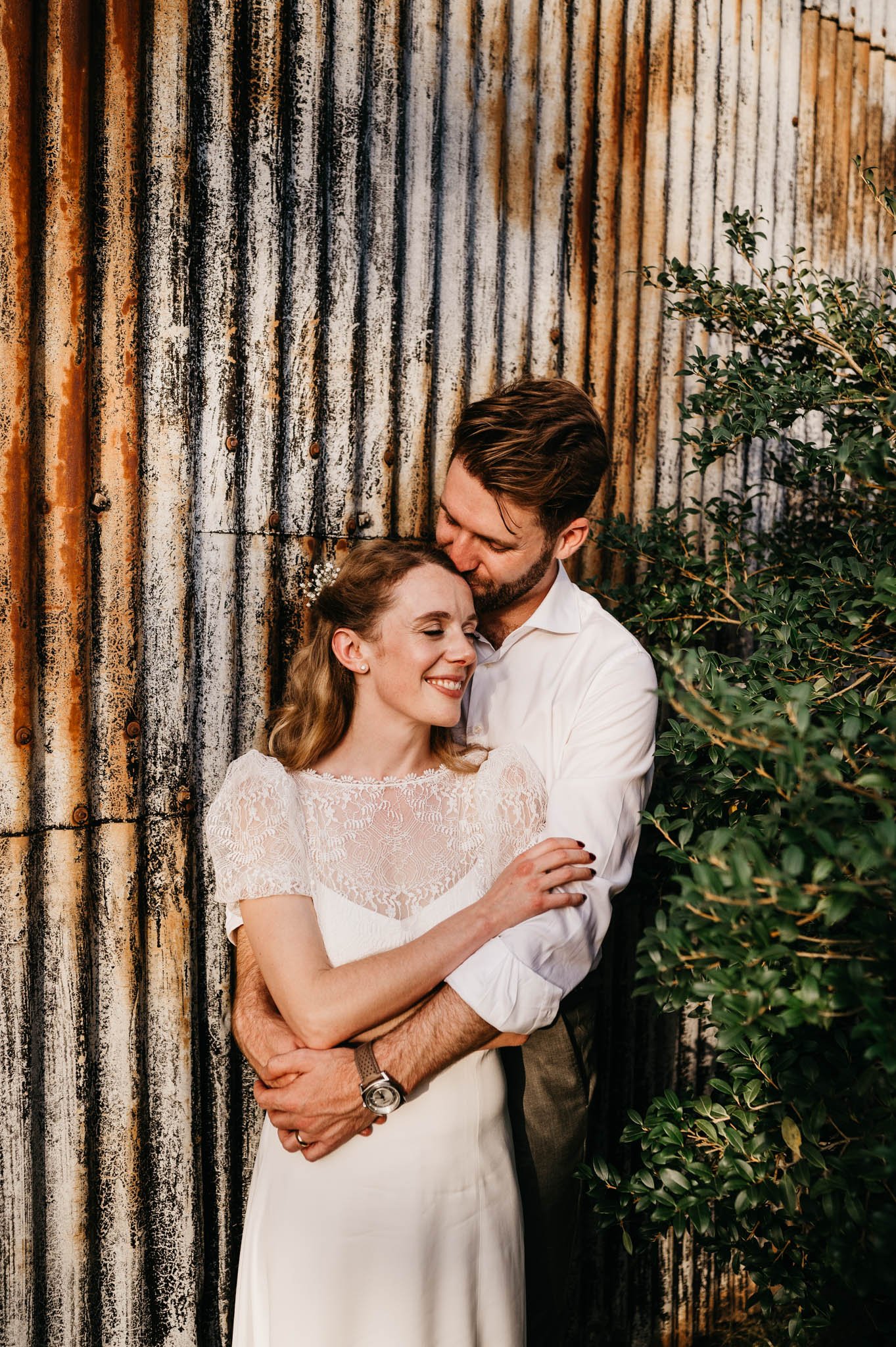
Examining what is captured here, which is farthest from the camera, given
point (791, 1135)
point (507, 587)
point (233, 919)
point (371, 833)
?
point (507, 587)

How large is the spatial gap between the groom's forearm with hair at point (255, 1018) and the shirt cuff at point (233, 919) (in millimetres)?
15

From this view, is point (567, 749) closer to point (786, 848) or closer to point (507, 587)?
point (507, 587)

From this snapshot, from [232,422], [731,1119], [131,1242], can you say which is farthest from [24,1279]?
[232,422]

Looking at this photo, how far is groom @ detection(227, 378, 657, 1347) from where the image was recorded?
7.02ft

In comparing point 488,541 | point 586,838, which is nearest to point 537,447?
point 488,541

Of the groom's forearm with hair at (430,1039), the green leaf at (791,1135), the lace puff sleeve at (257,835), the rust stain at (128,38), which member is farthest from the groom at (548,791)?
the rust stain at (128,38)

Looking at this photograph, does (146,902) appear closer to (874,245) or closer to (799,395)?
(799,395)

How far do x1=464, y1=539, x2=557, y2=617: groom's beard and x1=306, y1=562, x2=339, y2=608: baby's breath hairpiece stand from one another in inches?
15.5

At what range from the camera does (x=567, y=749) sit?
261 cm

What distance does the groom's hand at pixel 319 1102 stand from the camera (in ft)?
6.88

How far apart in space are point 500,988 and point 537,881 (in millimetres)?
253

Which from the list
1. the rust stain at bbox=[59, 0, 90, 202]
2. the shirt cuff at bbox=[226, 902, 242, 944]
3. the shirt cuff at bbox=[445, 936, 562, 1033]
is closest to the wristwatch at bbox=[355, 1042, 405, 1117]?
the shirt cuff at bbox=[445, 936, 562, 1033]

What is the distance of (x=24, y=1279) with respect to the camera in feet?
7.82

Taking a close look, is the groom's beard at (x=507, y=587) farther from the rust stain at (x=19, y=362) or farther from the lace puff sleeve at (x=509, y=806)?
the rust stain at (x=19, y=362)
